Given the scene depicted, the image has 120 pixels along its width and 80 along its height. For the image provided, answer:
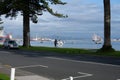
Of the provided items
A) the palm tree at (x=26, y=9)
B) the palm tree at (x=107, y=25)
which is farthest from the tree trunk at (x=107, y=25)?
the palm tree at (x=26, y=9)

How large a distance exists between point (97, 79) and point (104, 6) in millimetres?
22825

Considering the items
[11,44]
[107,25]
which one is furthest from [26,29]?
[107,25]

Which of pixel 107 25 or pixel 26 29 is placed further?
pixel 26 29

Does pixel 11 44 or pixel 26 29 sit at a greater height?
pixel 26 29

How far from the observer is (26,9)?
56844 millimetres

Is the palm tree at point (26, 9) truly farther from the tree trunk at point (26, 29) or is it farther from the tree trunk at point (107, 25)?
the tree trunk at point (107, 25)

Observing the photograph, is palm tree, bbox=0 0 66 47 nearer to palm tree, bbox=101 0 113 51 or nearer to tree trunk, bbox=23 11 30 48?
tree trunk, bbox=23 11 30 48

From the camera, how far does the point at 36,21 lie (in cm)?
5919

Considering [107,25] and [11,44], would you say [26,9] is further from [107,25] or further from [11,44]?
[107,25]

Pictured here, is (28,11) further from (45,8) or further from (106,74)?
(106,74)

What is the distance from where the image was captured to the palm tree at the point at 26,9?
56375 millimetres

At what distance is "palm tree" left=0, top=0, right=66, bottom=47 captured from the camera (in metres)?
56.4

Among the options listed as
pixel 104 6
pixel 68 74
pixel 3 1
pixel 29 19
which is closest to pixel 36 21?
pixel 29 19

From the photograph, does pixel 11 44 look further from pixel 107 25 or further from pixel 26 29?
pixel 107 25
